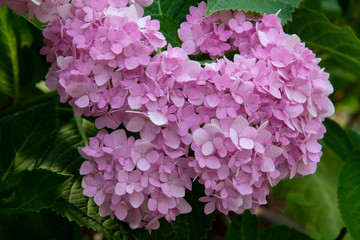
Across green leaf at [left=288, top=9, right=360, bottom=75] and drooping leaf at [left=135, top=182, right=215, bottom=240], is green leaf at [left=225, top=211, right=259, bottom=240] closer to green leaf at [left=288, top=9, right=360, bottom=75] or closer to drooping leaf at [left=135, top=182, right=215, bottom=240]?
drooping leaf at [left=135, top=182, right=215, bottom=240]

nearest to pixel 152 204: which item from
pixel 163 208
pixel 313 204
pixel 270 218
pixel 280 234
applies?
pixel 163 208

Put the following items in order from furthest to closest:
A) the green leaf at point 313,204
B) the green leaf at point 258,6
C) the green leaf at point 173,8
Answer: the green leaf at point 313,204, the green leaf at point 173,8, the green leaf at point 258,6

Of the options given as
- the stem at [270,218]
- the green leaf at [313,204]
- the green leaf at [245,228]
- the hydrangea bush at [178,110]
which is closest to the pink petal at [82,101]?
the hydrangea bush at [178,110]

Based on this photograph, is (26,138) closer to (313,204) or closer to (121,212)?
(121,212)

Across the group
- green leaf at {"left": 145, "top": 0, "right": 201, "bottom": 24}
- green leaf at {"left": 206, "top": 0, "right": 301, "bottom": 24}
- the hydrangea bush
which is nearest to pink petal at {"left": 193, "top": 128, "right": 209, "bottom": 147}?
the hydrangea bush

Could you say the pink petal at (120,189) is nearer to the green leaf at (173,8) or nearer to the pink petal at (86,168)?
the pink petal at (86,168)
